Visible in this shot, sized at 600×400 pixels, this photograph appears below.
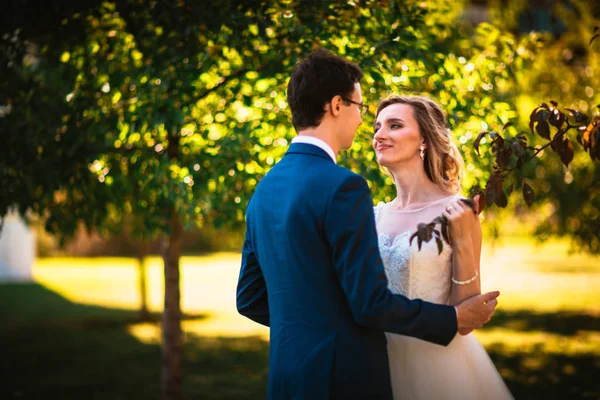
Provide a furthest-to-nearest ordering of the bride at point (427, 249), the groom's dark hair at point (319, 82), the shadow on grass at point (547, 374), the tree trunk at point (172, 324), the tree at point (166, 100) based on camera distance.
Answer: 1. the shadow on grass at point (547, 374)
2. the tree trunk at point (172, 324)
3. the tree at point (166, 100)
4. the bride at point (427, 249)
5. the groom's dark hair at point (319, 82)

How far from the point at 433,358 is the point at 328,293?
1088mm

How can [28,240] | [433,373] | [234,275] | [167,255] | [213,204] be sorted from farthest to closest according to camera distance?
[234,275]
[28,240]
[167,255]
[213,204]
[433,373]

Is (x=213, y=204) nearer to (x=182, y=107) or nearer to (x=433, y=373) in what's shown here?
(x=182, y=107)

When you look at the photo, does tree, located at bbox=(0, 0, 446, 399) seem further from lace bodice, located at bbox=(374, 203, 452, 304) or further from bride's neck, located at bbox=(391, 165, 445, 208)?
lace bodice, located at bbox=(374, 203, 452, 304)

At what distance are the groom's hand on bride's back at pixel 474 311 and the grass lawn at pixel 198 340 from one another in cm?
630

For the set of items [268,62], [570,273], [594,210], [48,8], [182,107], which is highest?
[48,8]

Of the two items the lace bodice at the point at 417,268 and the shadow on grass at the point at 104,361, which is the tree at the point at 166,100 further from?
the shadow on grass at the point at 104,361

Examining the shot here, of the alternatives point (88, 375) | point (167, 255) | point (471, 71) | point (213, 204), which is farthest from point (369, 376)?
point (88, 375)

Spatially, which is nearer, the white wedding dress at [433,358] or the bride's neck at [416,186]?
the white wedding dress at [433,358]

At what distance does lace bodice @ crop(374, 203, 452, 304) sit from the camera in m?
3.38

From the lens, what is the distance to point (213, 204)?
570cm

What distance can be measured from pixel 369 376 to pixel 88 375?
8.39 m

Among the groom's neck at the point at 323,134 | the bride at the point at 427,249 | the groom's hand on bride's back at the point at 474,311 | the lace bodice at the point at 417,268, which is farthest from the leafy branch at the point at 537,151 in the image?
the groom's neck at the point at 323,134

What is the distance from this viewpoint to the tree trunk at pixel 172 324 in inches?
287
